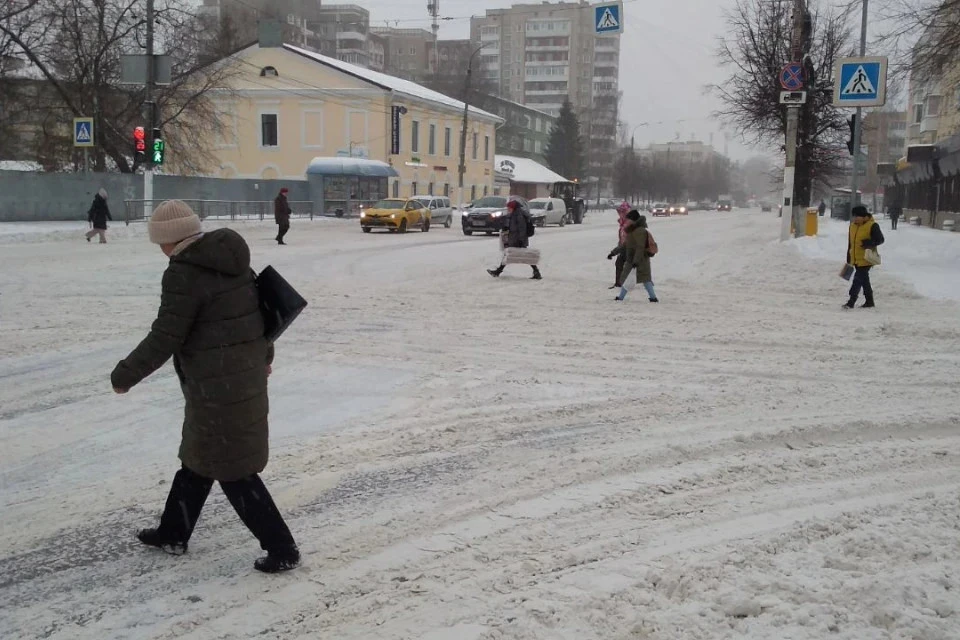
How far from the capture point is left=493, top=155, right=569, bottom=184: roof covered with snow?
73.2 meters

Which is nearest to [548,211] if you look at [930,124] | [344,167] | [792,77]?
[344,167]

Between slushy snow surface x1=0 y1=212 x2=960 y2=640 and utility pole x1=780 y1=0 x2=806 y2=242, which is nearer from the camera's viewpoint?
slushy snow surface x1=0 y1=212 x2=960 y2=640

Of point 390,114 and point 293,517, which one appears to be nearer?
point 293,517

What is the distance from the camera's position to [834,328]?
1089 centimetres

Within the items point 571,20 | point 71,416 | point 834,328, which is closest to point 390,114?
point 834,328

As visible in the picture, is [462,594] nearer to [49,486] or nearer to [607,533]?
[607,533]

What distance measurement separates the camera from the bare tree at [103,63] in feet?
106

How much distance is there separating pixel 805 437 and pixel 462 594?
11.2ft

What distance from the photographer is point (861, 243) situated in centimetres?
1228

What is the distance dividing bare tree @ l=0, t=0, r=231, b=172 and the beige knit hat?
30.2 metres

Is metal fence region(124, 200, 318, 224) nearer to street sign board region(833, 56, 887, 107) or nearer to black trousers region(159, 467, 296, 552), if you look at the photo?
street sign board region(833, 56, 887, 107)

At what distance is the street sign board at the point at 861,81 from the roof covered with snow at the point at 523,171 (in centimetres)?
5173

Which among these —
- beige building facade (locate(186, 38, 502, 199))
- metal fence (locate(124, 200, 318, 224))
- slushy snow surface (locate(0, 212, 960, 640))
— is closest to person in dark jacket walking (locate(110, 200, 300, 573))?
slushy snow surface (locate(0, 212, 960, 640))

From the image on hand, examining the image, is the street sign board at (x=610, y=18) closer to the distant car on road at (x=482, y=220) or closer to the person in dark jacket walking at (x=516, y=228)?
the person in dark jacket walking at (x=516, y=228)
